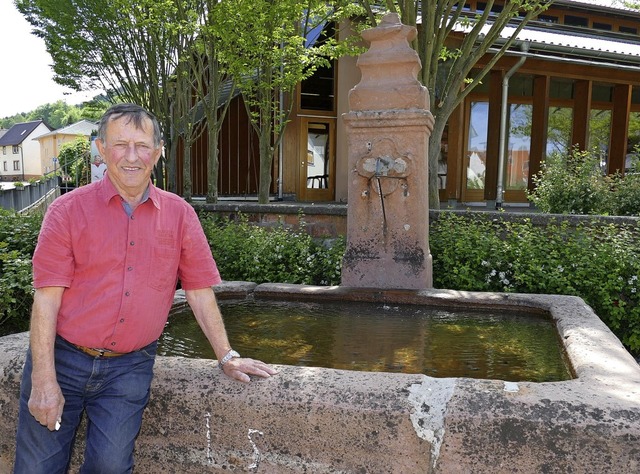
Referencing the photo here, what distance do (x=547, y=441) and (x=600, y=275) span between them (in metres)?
3.76

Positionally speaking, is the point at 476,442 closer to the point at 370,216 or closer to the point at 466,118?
the point at 370,216

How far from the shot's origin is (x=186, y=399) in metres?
2.23

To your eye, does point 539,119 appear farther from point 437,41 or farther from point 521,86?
point 437,41

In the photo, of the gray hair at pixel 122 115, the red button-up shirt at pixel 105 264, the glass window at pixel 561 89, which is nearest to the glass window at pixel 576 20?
the glass window at pixel 561 89

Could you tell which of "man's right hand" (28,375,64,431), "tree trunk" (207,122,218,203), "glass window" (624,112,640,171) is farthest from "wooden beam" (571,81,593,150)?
"man's right hand" (28,375,64,431)

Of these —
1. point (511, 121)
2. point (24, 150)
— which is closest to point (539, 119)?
point (511, 121)

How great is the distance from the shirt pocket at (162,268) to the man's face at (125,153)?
9.9 inches

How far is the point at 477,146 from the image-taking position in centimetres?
1602

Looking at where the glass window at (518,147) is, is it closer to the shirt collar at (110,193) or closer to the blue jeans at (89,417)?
the shirt collar at (110,193)

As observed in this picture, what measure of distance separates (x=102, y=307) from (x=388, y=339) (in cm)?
209

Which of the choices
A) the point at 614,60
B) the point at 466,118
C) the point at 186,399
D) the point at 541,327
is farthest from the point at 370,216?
the point at 614,60

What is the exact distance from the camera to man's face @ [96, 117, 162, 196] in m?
2.14

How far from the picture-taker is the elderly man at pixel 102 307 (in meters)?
2.01

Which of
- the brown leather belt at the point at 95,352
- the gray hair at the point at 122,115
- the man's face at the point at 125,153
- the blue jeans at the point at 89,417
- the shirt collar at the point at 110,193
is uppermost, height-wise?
the gray hair at the point at 122,115
